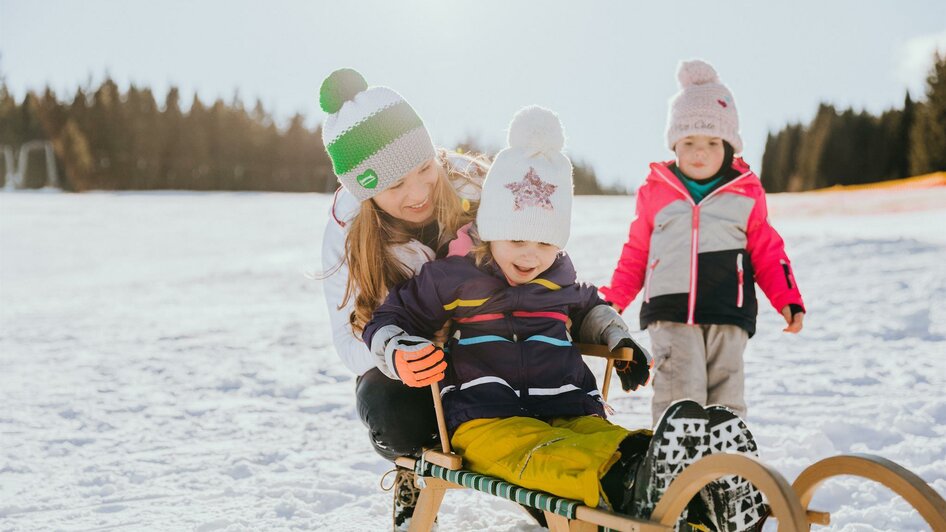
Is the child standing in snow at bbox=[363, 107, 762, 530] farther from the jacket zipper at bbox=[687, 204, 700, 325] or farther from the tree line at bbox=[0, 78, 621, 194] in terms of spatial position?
the tree line at bbox=[0, 78, 621, 194]

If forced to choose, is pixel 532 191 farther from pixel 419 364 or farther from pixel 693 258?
pixel 693 258

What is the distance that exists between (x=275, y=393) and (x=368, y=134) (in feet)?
8.16

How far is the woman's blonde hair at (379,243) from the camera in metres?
2.55

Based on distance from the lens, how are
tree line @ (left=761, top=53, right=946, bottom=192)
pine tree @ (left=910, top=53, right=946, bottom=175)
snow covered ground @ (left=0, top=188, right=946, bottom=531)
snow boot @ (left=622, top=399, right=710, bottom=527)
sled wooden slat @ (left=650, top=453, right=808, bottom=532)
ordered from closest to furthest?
sled wooden slat @ (left=650, top=453, right=808, bottom=532), snow boot @ (left=622, top=399, right=710, bottom=527), snow covered ground @ (left=0, top=188, right=946, bottom=531), pine tree @ (left=910, top=53, right=946, bottom=175), tree line @ (left=761, top=53, right=946, bottom=192)

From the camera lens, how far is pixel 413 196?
8.50ft

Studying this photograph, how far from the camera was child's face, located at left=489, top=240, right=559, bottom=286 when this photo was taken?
2330 millimetres

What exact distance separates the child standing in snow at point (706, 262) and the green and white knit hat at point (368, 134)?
3.58 feet

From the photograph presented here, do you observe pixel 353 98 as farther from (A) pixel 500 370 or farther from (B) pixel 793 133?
(B) pixel 793 133

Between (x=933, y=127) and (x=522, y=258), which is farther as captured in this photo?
(x=933, y=127)

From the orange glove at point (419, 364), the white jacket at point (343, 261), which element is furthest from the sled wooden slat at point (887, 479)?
the white jacket at point (343, 261)

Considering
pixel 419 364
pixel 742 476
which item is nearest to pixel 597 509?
pixel 742 476

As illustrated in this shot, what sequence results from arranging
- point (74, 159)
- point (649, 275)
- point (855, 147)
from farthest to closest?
point (855, 147) → point (74, 159) → point (649, 275)

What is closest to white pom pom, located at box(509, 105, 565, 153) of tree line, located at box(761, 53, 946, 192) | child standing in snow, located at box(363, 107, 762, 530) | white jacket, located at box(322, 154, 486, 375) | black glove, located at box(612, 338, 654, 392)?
child standing in snow, located at box(363, 107, 762, 530)

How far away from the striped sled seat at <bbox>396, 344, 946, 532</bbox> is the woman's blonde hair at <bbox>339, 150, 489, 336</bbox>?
0.56 m
